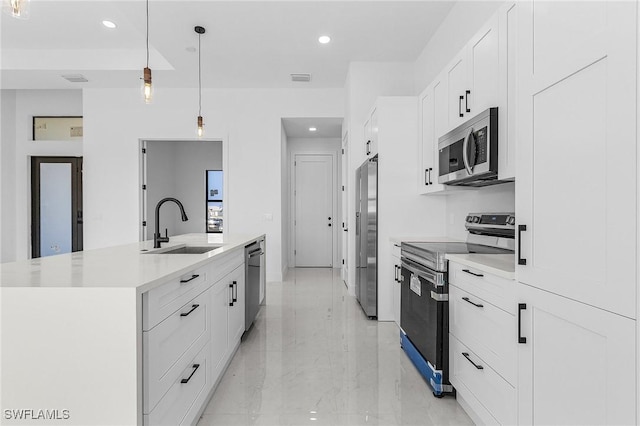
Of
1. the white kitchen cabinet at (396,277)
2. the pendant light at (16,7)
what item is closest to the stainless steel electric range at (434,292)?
the white kitchen cabinet at (396,277)

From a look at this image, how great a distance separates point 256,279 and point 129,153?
358 cm

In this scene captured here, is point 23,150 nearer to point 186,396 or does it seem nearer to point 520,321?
point 186,396

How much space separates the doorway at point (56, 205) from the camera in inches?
256

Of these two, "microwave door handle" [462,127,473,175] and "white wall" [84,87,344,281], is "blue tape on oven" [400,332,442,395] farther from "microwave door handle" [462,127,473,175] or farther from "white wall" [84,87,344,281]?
"white wall" [84,87,344,281]

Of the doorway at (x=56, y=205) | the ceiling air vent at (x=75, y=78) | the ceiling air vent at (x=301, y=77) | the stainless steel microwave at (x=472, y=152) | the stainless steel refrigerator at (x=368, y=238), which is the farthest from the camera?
the doorway at (x=56, y=205)

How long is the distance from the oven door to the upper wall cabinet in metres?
0.76

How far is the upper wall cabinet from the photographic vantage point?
199 centimetres

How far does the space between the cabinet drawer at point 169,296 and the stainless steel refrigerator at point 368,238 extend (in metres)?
2.16

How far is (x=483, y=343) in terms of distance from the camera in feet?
5.82

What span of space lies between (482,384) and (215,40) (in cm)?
421

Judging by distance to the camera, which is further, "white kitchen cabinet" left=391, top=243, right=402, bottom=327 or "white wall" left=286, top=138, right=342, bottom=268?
"white wall" left=286, top=138, right=342, bottom=268

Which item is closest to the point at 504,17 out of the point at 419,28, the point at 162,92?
the point at 419,28

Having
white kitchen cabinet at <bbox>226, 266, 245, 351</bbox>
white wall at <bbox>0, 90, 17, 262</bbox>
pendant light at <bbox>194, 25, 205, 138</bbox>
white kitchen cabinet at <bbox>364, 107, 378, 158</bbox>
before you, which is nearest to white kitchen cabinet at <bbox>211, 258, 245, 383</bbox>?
white kitchen cabinet at <bbox>226, 266, 245, 351</bbox>

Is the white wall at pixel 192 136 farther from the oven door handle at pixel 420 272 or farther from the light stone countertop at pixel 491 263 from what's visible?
the light stone countertop at pixel 491 263
